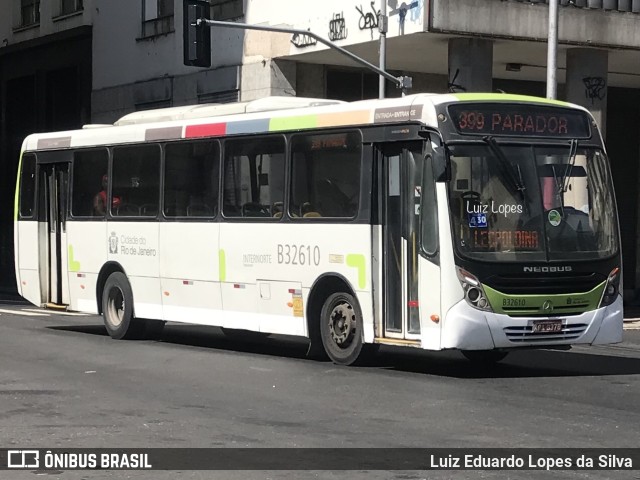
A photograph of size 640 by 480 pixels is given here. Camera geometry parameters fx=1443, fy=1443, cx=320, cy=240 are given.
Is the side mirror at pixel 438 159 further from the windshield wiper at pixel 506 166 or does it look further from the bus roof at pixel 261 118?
the windshield wiper at pixel 506 166

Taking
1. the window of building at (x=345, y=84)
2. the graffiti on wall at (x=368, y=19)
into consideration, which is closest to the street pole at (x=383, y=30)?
the graffiti on wall at (x=368, y=19)

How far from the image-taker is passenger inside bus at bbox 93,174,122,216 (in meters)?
20.5

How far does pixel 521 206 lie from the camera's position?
14719 millimetres

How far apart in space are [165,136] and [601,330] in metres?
6.98

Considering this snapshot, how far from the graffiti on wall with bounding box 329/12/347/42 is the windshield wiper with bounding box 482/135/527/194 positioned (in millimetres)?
16217

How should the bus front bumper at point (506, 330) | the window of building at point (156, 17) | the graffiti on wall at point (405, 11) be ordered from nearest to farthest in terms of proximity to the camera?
the bus front bumper at point (506, 330) → the graffiti on wall at point (405, 11) → the window of building at point (156, 17)

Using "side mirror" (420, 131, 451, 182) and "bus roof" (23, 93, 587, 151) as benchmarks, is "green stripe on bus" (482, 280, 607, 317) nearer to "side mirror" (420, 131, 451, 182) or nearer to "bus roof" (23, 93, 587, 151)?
"side mirror" (420, 131, 451, 182)

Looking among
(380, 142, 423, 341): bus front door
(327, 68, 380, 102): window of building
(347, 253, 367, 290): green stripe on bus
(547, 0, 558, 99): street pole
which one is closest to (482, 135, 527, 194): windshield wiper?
(380, 142, 423, 341): bus front door

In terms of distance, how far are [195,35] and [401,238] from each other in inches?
436

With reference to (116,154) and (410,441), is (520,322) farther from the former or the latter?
(116,154)

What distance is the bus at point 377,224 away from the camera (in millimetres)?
14641

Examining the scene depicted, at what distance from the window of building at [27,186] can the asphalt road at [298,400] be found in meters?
3.88

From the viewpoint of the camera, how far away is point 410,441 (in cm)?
1022

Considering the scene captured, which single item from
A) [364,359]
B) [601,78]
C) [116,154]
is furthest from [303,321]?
[601,78]
